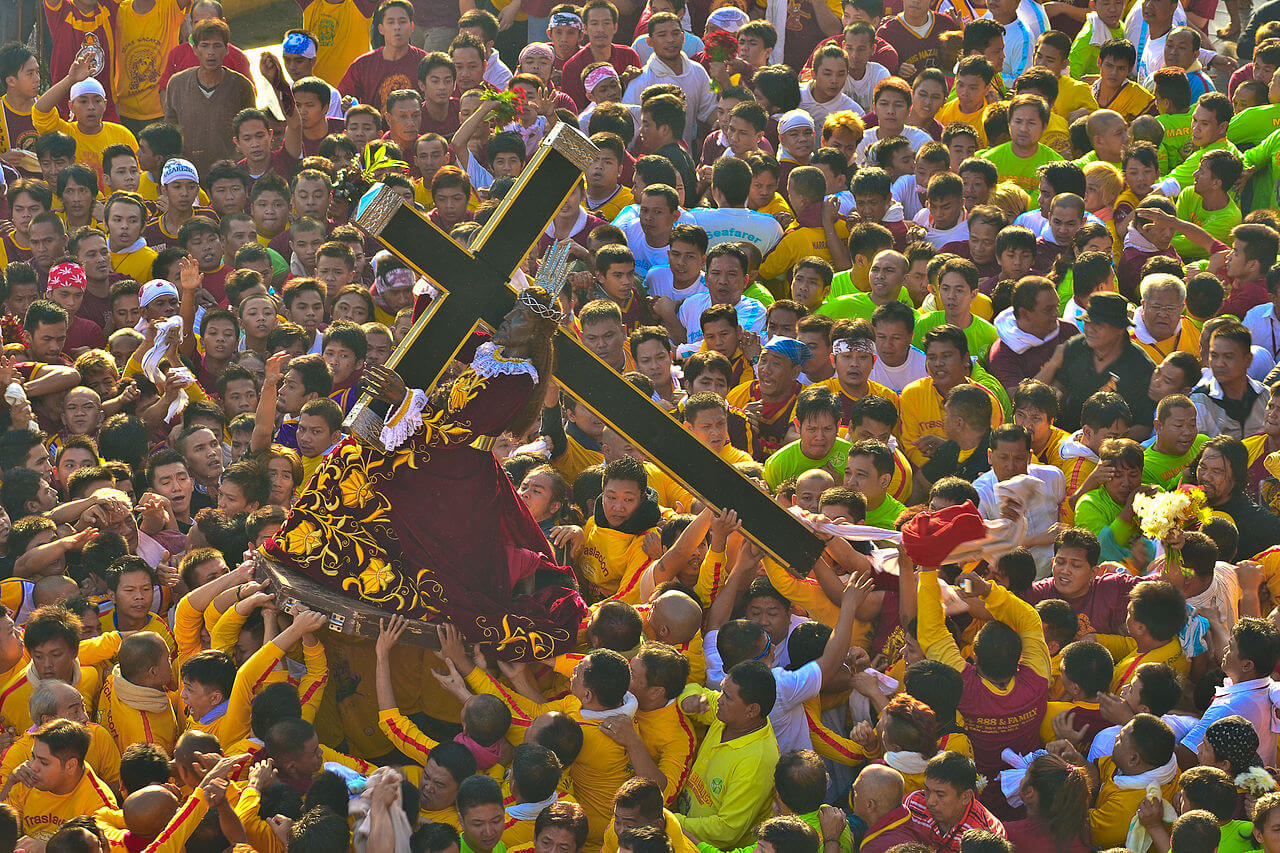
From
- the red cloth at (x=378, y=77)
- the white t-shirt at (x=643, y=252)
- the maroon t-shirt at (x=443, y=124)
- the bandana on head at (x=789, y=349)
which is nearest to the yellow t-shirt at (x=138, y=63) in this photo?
the red cloth at (x=378, y=77)

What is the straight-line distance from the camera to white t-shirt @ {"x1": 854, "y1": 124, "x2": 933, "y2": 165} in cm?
1222

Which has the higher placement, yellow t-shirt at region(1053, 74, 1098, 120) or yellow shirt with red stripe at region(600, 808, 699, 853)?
yellow t-shirt at region(1053, 74, 1098, 120)

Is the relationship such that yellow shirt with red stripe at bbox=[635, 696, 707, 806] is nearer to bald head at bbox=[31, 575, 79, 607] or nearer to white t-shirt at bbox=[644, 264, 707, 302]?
bald head at bbox=[31, 575, 79, 607]

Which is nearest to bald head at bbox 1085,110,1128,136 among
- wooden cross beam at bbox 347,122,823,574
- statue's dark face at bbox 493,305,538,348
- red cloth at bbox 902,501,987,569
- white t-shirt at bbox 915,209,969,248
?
white t-shirt at bbox 915,209,969,248

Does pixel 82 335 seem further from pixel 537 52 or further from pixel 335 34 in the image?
pixel 335 34

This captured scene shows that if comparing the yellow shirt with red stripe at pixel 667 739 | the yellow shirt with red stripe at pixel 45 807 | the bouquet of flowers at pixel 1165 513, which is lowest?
the yellow shirt with red stripe at pixel 45 807

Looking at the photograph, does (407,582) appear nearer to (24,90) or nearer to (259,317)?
(259,317)

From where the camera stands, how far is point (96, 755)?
6.97m

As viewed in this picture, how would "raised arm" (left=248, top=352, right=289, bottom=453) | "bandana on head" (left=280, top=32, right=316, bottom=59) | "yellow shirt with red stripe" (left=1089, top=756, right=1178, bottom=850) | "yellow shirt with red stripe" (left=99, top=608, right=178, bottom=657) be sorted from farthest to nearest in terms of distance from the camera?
1. "bandana on head" (left=280, top=32, right=316, bottom=59)
2. "raised arm" (left=248, top=352, right=289, bottom=453)
3. "yellow shirt with red stripe" (left=99, top=608, right=178, bottom=657)
4. "yellow shirt with red stripe" (left=1089, top=756, right=1178, bottom=850)

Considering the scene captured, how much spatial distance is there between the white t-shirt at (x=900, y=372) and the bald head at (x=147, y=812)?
15.5 feet

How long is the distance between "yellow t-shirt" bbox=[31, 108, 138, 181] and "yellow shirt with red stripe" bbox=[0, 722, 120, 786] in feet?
20.9

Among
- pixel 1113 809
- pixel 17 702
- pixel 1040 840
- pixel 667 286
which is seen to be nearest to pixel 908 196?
pixel 667 286

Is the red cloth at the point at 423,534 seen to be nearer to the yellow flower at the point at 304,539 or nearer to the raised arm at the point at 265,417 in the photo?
the yellow flower at the point at 304,539

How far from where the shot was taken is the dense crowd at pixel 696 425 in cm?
664
